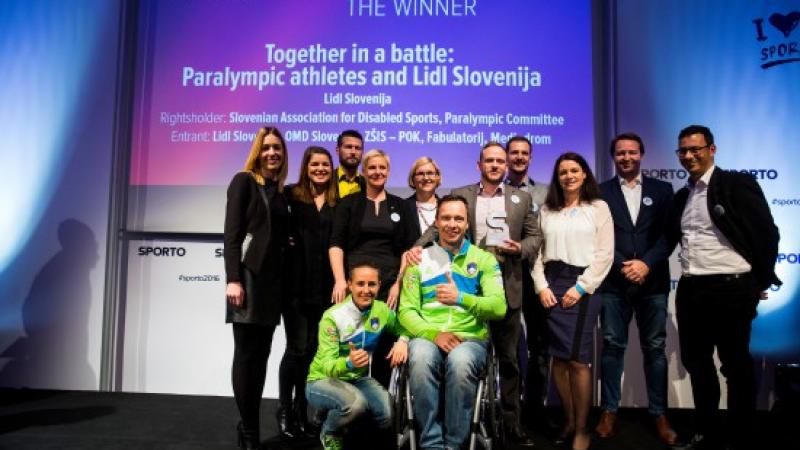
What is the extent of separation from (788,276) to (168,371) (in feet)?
13.8

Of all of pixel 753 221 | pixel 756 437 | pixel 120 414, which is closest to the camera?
pixel 753 221

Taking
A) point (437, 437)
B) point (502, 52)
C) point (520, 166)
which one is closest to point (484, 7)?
point (502, 52)

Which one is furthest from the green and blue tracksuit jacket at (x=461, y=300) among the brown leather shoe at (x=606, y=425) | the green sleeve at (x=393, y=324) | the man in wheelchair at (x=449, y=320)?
the brown leather shoe at (x=606, y=425)

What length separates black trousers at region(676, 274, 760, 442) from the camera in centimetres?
280

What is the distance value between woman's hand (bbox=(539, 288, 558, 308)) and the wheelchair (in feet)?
1.79

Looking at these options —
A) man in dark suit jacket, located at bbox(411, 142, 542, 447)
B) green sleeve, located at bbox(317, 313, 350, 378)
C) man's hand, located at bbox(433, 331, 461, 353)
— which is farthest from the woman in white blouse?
green sleeve, located at bbox(317, 313, 350, 378)

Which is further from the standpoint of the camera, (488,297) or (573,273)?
(573,273)

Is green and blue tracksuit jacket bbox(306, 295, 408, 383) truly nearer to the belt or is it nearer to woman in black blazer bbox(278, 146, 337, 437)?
woman in black blazer bbox(278, 146, 337, 437)

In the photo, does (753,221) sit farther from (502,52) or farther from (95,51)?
(95,51)

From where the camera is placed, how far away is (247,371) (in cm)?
260

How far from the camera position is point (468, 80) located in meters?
3.99

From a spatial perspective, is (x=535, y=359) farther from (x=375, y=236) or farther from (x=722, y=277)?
(x=375, y=236)

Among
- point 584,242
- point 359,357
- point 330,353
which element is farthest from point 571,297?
point 330,353

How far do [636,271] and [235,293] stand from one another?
197cm
